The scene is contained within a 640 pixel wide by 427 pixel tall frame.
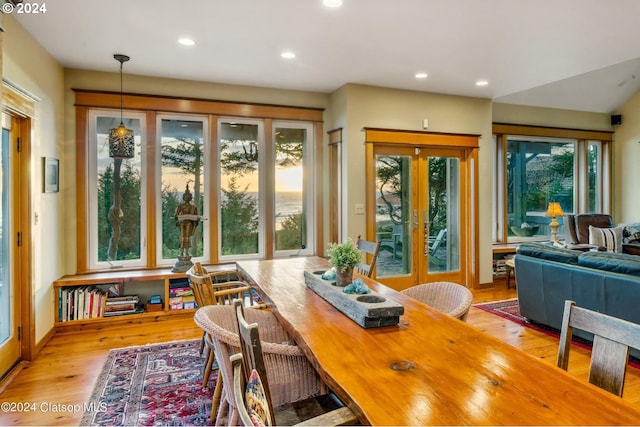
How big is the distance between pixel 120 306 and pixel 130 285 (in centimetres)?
28

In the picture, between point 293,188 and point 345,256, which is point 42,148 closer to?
point 293,188

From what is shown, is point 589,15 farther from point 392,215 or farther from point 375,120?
point 392,215

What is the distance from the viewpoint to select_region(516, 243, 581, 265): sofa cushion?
3.45 metres

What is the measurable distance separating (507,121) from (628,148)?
8.63ft

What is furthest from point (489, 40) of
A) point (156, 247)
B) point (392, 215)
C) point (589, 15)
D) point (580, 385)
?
point (156, 247)

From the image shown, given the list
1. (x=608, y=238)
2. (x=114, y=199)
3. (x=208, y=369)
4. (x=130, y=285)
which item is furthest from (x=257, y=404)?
(x=608, y=238)

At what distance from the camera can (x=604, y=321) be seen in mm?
1301

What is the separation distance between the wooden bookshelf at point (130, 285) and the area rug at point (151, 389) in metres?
0.77

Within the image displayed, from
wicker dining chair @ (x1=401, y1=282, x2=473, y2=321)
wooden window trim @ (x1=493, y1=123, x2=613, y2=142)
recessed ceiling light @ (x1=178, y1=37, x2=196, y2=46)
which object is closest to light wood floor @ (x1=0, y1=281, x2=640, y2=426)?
wicker dining chair @ (x1=401, y1=282, x2=473, y2=321)

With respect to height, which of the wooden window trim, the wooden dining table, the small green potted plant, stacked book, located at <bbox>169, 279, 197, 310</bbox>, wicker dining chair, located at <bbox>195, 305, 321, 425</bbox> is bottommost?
stacked book, located at <bbox>169, 279, 197, 310</bbox>

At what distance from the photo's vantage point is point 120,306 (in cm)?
403

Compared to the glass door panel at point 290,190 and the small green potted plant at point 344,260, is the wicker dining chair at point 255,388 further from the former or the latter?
the glass door panel at point 290,190

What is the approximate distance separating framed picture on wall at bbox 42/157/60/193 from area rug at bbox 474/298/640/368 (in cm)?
484

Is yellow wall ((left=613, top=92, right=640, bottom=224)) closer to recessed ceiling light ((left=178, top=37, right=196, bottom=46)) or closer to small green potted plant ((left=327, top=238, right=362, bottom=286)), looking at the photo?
small green potted plant ((left=327, top=238, right=362, bottom=286))
